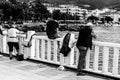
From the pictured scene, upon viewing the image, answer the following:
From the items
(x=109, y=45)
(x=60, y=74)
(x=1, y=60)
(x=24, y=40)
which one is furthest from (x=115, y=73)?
(x=1, y=60)

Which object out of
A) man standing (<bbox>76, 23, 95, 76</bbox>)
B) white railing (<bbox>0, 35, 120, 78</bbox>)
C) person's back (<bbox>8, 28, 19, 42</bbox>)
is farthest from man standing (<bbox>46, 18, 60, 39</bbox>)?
person's back (<bbox>8, 28, 19, 42</bbox>)

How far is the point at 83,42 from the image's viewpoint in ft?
23.4

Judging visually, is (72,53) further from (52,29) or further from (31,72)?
(31,72)

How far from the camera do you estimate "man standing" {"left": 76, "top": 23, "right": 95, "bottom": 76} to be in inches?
277

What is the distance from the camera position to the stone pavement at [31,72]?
6.97 metres

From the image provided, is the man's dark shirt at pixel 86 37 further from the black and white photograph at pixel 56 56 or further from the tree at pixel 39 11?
the tree at pixel 39 11

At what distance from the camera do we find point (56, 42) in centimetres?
827

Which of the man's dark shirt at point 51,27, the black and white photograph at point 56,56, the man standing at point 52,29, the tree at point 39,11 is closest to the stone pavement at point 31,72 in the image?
the black and white photograph at point 56,56

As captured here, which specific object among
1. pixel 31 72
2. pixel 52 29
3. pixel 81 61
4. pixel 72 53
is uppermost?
pixel 52 29

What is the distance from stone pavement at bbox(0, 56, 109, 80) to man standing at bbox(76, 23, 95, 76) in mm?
406

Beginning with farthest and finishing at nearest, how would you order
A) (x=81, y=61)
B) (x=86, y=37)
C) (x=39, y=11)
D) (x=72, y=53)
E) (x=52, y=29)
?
(x=39, y=11) < (x=52, y=29) < (x=72, y=53) < (x=81, y=61) < (x=86, y=37)

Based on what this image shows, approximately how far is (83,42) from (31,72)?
1.79 metres

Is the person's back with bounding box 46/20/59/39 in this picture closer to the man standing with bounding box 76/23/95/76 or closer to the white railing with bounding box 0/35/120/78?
the white railing with bounding box 0/35/120/78

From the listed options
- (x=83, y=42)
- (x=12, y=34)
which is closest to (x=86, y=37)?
(x=83, y=42)
